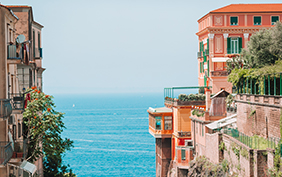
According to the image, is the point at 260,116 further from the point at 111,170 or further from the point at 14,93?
the point at 111,170

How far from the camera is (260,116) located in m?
31.7

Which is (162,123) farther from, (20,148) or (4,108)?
(4,108)

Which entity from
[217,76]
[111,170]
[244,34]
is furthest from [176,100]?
[111,170]

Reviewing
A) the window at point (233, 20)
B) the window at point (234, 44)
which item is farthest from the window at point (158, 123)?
the window at point (233, 20)

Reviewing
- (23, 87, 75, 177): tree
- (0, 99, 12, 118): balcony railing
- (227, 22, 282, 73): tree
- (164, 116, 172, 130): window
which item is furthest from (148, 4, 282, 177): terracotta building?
(0, 99, 12, 118): balcony railing

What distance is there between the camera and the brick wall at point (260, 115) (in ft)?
94.5

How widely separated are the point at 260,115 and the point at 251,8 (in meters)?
28.5

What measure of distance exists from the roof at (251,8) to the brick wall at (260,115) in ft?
72.3

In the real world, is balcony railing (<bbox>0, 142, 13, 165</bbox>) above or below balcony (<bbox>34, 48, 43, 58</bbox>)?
below

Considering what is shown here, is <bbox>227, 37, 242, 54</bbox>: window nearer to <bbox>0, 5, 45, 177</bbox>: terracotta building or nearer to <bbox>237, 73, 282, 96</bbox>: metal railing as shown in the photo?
<bbox>237, 73, 282, 96</bbox>: metal railing

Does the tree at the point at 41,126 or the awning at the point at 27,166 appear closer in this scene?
the awning at the point at 27,166

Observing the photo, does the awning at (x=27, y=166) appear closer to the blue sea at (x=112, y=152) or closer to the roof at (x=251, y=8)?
the roof at (x=251, y=8)

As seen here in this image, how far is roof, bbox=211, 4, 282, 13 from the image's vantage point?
56.8 meters

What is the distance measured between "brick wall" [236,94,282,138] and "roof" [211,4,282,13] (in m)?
22.0
